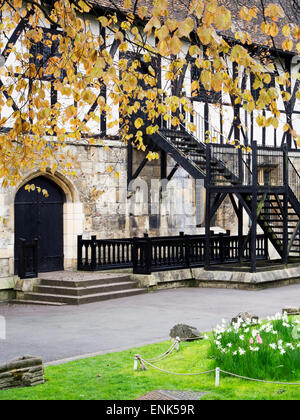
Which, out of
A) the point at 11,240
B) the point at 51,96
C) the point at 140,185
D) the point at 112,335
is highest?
the point at 51,96

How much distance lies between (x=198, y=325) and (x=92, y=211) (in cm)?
775

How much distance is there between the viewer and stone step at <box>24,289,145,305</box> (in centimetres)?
1545

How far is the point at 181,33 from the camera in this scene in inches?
255

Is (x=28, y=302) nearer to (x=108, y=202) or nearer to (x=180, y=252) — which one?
(x=180, y=252)

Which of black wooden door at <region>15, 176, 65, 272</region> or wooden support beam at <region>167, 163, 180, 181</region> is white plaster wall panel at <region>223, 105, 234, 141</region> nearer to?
wooden support beam at <region>167, 163, 180, 181</region>

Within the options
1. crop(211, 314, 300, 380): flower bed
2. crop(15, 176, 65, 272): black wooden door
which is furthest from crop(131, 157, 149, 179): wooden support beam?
crop(211, 314, 300, 380): flower bed

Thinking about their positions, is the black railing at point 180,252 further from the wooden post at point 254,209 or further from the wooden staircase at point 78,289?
the wooden post at point 254,209

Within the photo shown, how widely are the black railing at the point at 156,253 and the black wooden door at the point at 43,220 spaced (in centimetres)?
78

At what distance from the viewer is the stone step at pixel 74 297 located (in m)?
15.5

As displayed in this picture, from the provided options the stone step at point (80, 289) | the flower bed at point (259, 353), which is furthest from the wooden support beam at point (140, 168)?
the flower bed at point (259, 353)

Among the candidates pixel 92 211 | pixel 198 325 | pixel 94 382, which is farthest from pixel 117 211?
pixel 94 382

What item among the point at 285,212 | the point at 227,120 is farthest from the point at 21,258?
the point at 227,120

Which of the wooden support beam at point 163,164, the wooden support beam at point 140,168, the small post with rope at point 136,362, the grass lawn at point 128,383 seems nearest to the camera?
the grass lawn at point 128,383

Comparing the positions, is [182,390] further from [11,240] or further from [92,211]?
[92,211]
